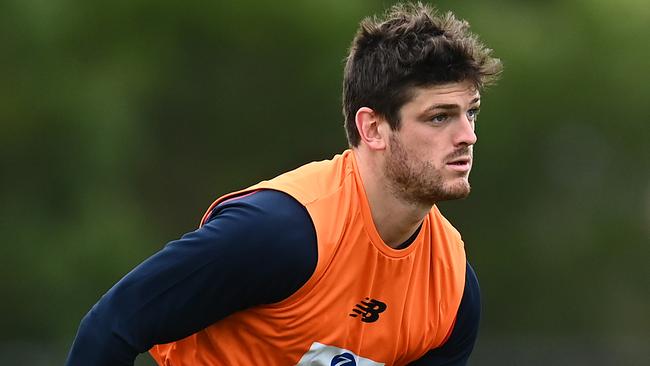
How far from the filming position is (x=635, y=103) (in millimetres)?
13914

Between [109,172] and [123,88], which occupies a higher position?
[123,88]

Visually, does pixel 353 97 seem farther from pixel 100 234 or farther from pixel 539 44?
pixel 539 44

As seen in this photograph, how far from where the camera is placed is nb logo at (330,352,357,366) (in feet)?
13.3

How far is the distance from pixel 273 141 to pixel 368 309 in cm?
962

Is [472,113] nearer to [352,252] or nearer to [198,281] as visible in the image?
[352,252]

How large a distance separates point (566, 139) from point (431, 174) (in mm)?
10290

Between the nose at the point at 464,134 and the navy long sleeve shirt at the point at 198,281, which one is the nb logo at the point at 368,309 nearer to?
the navy long sleeve shirt at the point at 198,281

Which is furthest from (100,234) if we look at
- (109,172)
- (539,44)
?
(539,44)

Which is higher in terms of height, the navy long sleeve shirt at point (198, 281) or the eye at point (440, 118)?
the eye at point (440, 118)

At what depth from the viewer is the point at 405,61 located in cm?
405

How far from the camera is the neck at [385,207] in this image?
408 centimetres

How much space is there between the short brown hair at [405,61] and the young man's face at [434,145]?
41 millimetres

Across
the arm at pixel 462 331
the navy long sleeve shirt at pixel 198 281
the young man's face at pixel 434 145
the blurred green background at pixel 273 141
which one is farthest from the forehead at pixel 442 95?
the blurred green background at pixel 273 141

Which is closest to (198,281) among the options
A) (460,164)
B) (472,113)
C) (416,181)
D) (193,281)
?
(193,281)
